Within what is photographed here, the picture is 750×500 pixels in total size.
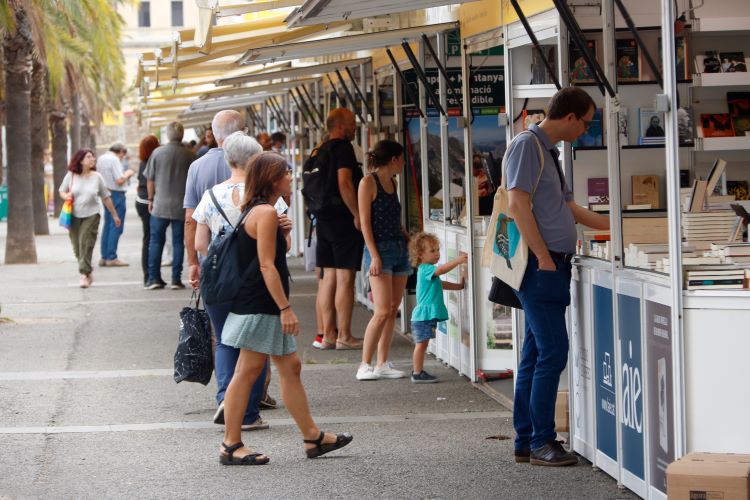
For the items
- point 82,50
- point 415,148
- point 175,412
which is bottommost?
point 175,412

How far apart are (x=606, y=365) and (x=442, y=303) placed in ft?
9.88

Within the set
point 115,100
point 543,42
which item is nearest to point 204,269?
point 543,42

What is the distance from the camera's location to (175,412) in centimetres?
816

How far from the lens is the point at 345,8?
23.4 feet

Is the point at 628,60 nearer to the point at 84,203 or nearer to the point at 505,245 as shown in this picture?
the point at 505,245

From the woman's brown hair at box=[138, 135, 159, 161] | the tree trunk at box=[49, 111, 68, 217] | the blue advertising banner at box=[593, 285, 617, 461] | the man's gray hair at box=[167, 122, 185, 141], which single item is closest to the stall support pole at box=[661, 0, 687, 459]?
the blue advertising banner at box=[593, 285, 617, 461]

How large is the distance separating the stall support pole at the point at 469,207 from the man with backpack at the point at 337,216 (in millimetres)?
1467

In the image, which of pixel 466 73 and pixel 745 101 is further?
pixel 466 73

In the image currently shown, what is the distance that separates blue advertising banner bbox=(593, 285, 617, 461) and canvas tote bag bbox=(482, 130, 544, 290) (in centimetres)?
40

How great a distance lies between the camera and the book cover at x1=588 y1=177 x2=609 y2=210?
7090 millimetres

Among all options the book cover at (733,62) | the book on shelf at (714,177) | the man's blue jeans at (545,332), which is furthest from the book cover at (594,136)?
the man's blue jeans at (545,332)

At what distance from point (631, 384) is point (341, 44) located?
433cm

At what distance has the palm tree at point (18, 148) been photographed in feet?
67.3

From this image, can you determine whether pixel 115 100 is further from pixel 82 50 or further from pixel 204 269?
pixel 204 269
